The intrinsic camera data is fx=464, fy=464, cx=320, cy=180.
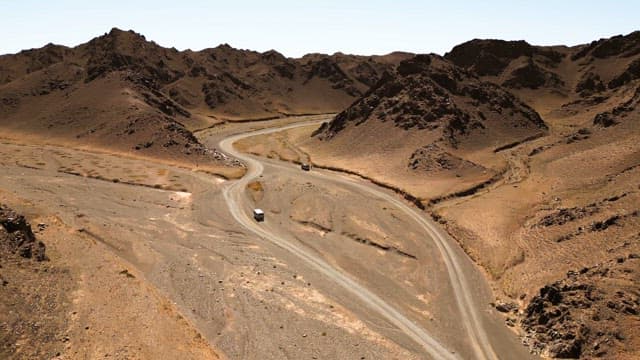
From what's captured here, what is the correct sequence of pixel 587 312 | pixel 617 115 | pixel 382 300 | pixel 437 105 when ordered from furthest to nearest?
pixel 437 105
pixel 617 115
pixel 382 300
pixel 587 312

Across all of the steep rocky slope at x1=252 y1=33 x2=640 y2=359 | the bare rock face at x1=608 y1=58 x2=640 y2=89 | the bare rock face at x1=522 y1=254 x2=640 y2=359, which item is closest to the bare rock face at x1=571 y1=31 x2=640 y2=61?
the steep rocky slope at x1=252 y1=33 x2=640 y2=359

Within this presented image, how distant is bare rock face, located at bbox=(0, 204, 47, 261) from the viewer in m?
42.7

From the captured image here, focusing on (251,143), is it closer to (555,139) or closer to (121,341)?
(555,139)

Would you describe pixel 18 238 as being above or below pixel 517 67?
below

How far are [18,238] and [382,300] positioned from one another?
116 ft

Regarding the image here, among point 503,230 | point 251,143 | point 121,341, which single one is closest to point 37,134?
point 251,143

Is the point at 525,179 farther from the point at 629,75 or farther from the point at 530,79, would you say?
the point at 530,79

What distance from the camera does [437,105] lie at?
110 meters

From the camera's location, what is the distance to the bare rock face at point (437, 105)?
10819cm

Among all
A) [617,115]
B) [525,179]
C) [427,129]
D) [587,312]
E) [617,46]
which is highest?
[617,46]

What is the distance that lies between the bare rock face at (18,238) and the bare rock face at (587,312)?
149 ft

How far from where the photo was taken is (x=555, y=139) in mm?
101000

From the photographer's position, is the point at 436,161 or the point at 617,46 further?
the point at 617,46

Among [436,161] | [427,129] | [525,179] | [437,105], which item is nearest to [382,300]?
[525,179]
